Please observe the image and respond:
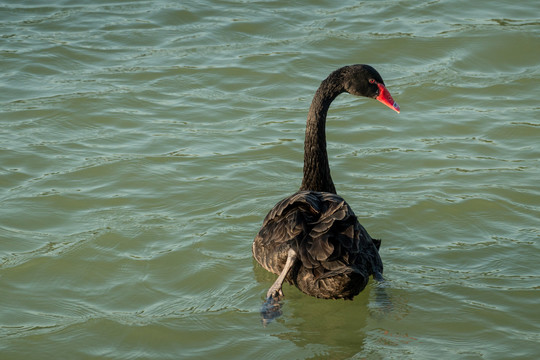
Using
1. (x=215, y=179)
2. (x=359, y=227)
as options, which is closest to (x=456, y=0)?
(x=215, y=179)

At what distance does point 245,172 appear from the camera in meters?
8.41

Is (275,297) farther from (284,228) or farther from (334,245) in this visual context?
(334,245)

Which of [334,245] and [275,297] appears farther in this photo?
[275,297]

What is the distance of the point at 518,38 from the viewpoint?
456 inches

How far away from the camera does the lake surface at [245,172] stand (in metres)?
5.80

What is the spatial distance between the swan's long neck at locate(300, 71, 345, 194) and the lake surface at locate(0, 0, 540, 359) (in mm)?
720

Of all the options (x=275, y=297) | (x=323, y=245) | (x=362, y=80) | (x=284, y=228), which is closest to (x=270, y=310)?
(x=275, y=297)

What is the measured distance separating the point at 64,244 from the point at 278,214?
7.24 feet

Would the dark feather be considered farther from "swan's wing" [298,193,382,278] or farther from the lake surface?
the lake surface

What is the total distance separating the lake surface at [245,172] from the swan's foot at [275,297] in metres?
0.09

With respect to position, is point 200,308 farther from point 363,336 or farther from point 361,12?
point 361,12

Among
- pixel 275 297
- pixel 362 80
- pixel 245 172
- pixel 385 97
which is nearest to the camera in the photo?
pixel 275 297

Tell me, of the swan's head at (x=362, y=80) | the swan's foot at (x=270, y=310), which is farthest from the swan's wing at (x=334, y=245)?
the swan's head at (x=362, y=80)

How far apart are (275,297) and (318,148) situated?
67.1 inches
